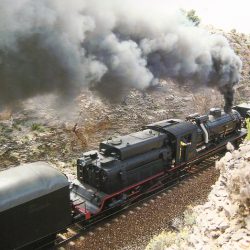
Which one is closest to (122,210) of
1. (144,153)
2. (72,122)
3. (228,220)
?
(144,153)

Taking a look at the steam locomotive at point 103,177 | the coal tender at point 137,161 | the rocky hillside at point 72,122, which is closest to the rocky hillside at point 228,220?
the steam locomotive at point 103,177

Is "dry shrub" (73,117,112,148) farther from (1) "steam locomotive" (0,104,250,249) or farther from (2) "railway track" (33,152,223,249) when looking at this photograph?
(2) "railway track" (33,152,223,249)

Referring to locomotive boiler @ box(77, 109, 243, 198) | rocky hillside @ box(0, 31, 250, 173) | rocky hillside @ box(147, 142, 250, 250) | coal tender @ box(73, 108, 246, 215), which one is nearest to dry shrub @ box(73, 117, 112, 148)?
rocky hillside @ box(0, 31, 250, 173)

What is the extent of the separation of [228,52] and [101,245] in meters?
13.2

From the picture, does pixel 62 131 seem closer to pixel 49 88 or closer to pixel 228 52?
pixel 49 88

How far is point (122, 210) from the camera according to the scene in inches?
507

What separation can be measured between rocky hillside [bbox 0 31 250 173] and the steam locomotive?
2.53m

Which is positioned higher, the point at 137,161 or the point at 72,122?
the point at 137,161

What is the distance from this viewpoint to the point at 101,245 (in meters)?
11.0

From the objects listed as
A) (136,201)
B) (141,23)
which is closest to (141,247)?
(136,201)

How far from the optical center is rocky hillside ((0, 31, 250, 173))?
17406 millimetres

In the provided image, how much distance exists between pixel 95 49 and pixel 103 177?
464 cm

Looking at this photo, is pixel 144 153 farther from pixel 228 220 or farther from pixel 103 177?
pixel 228 220

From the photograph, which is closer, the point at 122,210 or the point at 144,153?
the point at 122,210
